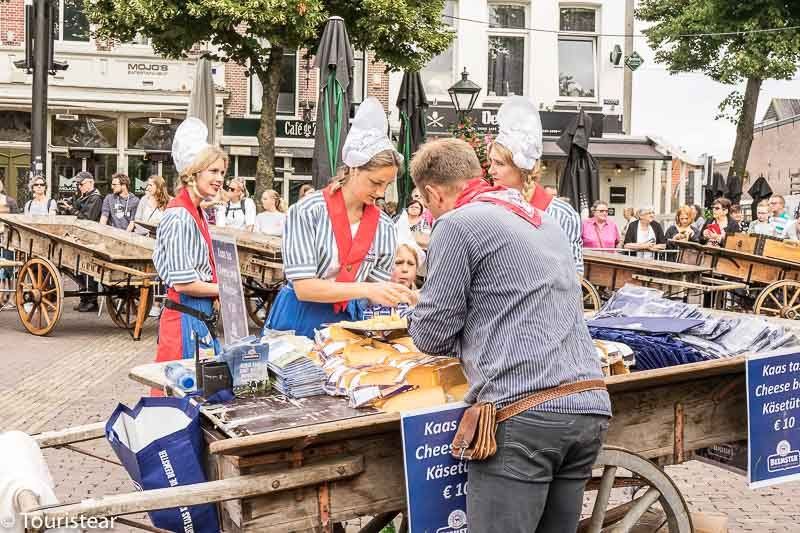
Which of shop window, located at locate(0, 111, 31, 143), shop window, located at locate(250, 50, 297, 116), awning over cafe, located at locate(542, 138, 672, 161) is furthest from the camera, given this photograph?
shop window, located at locate(250, 50, 297, 116)

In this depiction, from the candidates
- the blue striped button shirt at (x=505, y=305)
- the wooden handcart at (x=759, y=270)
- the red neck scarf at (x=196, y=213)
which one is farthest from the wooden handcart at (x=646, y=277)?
the blue striped button shirt at (x=505, y=305)

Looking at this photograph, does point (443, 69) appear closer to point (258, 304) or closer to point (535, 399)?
point (258, 304)

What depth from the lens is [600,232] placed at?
15648 millimetres

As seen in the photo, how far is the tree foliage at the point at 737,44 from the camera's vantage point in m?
25.2

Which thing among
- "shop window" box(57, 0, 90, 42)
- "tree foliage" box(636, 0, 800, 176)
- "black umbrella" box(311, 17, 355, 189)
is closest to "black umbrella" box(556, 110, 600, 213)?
"black umbrella" box(311, 17, 355, 189)

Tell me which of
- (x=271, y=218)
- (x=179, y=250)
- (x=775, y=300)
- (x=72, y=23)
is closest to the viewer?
(x=179, y=250)

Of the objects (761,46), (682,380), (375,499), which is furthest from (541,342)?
(761,46)

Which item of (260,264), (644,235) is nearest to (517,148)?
(260,264)

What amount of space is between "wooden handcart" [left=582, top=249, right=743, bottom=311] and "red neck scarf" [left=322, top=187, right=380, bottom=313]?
306 inches

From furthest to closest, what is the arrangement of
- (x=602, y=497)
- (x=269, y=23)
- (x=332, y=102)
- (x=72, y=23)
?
(x=72, y=23), (x=269, y=23), (x=332, y=102), (x=602, y=497)

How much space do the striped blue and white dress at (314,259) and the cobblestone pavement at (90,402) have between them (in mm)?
1716

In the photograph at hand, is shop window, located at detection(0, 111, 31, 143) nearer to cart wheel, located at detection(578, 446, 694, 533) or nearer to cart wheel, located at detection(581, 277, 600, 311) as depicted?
cart wheel, located at detection(581, 277, 600, 311)

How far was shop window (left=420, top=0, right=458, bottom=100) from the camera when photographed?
29.2 m

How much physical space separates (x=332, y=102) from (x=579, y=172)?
4838mm
